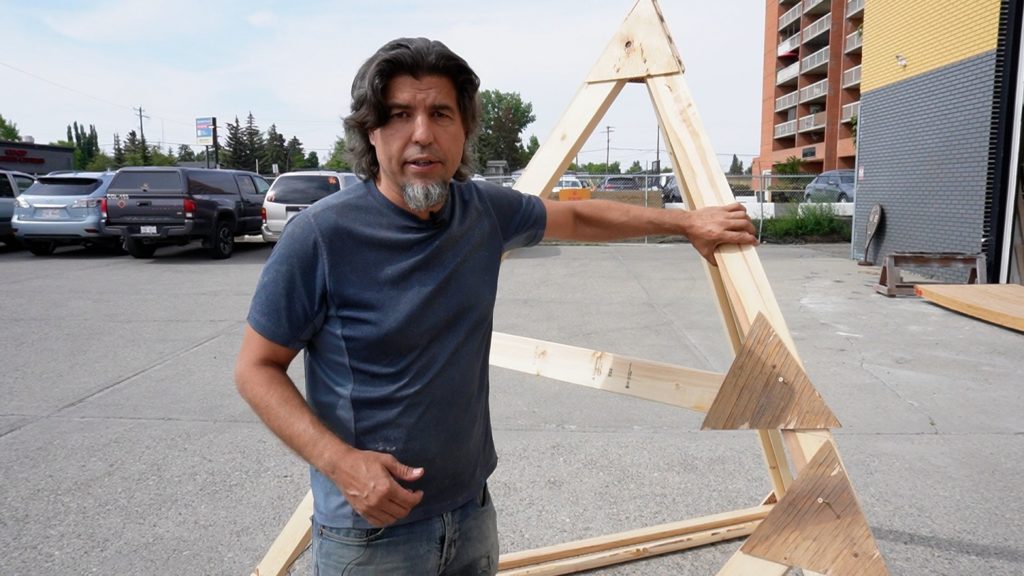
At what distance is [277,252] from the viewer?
1.52m

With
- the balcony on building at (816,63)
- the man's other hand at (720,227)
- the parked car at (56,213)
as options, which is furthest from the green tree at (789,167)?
the man's other hand at (720,227)

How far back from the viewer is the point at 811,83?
54.2 meters

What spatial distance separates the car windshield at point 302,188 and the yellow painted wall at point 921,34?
10.7m

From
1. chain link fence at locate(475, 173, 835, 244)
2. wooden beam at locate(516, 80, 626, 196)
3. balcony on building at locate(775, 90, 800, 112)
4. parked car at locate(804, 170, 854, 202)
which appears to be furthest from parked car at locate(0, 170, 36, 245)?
balcony on building at locate(775, 90, 800, 112)

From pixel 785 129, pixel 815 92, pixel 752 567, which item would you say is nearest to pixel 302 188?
pixel 752 567

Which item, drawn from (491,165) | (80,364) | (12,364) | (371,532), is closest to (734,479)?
(371,532)

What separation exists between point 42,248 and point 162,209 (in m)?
3.52

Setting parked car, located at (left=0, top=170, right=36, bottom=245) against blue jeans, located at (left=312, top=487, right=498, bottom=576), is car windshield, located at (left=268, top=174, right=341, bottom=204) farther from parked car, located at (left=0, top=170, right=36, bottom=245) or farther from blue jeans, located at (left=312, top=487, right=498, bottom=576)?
blue jeans, located at (left=312, top=487, right=498, bottom=576)

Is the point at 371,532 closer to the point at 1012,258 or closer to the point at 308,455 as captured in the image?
the point at 308,455

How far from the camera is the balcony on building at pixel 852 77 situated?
147ft

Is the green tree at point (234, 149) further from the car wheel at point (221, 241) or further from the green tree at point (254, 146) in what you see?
the car wheel at point (221, 241)

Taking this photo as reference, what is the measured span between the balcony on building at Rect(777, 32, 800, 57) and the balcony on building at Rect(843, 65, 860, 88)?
9.51 meters

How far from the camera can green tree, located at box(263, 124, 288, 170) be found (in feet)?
261

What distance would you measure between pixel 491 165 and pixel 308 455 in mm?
39841
